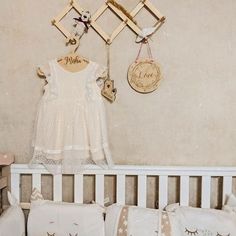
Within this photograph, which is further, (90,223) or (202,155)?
(202,155)

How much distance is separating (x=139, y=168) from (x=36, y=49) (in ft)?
2.40

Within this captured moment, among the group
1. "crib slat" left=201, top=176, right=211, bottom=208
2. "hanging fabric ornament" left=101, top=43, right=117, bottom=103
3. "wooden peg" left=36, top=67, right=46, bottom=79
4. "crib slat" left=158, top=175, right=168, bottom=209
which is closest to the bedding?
"crib slat" left=158, top=175, right=168, bottom=209

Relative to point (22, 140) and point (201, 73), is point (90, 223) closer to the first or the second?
point (22, 140)

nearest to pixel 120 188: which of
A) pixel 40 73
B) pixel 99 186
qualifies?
pixel 99 186

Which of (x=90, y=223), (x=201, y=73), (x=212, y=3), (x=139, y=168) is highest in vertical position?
(x=212, y=3)

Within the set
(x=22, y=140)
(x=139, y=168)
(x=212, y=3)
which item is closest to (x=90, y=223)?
(x=139, y=168)

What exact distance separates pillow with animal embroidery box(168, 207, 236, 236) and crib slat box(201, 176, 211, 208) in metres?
0.08

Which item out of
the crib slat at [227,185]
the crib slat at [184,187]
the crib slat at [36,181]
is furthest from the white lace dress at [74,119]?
the crib slat at [227,185]

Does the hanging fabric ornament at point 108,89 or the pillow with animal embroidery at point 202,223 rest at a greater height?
the hanging fabric ornament at point 108,89

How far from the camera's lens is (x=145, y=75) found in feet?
4.64

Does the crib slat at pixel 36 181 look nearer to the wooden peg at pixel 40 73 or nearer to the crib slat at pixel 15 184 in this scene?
the crib slat at pixel 15 184

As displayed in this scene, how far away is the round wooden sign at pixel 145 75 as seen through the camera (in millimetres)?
1410

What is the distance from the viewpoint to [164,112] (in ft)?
4.76

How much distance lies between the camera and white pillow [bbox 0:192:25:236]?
1.25 meters
